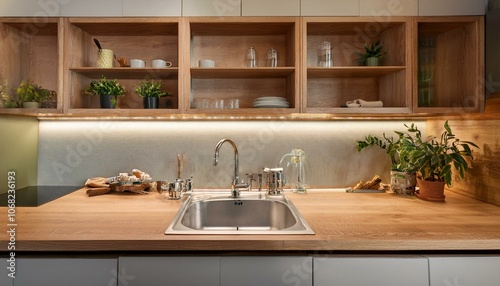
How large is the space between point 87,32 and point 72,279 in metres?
1.51

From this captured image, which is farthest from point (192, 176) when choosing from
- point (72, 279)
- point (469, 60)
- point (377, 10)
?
point (469, 60)

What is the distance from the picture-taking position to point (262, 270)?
1.15m

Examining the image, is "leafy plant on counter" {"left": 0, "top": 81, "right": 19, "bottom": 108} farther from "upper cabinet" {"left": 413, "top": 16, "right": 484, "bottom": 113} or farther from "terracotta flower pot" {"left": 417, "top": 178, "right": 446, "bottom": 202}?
"terracotta flower pot" {"left": 417, "top": 178, "right": 446, "bottom": 202}

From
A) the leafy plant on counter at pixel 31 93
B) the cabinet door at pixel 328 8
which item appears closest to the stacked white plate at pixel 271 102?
the cabinet door at pixel 328 8

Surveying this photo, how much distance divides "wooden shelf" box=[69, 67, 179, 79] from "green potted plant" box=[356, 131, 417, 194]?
52.2 inches

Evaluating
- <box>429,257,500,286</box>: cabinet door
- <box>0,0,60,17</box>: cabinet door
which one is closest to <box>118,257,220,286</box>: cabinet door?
<box>429,257,500,286</box>: cabinet door

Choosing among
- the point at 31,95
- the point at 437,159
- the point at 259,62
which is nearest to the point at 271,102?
the point at 259,62

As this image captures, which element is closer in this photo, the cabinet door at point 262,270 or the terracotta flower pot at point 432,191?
the cabinet door at point 262,270

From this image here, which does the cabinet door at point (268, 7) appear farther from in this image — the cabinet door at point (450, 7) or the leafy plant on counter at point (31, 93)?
the leafy plant on counter at point (31, 93)

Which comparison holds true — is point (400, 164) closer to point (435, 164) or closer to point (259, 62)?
point (435, 164)

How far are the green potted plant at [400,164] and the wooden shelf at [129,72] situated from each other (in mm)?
1326

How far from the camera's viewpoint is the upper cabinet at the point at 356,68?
177cm

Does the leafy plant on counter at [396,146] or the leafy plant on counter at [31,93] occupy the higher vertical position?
the leafy plant on counter at [31,93]

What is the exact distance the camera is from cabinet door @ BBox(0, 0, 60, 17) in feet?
5.69
